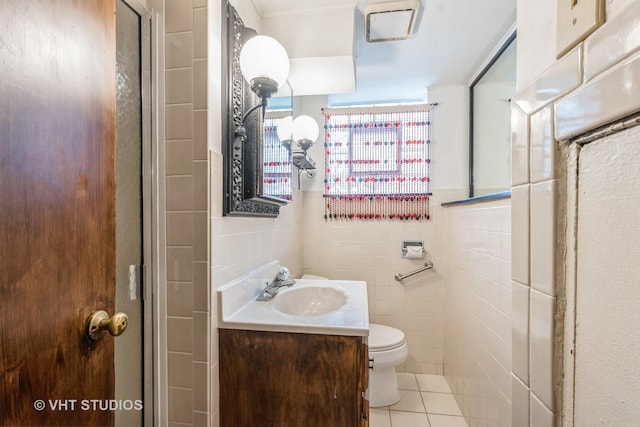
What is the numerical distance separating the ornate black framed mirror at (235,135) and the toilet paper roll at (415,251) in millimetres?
1402

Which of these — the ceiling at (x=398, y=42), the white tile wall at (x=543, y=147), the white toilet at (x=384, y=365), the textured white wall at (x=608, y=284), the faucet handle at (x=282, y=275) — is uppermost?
the ceiling at (x=398, y=42)

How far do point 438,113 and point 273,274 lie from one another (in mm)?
1822

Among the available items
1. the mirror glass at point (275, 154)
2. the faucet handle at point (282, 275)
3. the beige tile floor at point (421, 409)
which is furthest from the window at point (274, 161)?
the beige tile floor at point (421, 409)

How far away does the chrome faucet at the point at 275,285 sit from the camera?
1.48m

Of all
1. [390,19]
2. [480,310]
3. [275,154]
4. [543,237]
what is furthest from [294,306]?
[390,19]

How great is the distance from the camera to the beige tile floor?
1812 millimetres

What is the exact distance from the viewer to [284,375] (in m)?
1.12

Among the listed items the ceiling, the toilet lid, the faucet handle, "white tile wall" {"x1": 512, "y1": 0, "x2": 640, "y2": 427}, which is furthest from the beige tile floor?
the ceiling

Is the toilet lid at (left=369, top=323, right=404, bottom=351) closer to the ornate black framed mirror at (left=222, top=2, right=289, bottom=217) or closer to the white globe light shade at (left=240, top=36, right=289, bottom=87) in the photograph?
the ornate black framed mirror at (left=222, top=2, right=289, bottom=217)

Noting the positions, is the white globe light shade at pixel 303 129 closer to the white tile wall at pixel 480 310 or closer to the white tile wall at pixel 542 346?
the white tile wall at pixel 480 310

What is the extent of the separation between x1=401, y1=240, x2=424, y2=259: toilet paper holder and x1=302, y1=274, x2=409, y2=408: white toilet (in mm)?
629

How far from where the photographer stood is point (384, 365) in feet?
6.08

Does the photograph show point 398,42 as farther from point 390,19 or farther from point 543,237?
point 543,237

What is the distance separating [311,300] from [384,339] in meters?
0.65
